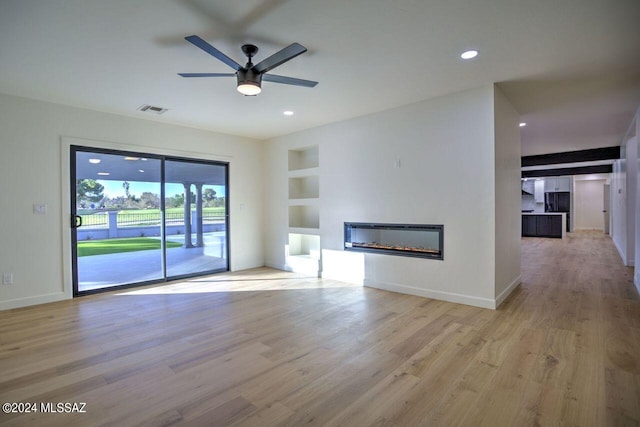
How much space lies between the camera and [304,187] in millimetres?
6383

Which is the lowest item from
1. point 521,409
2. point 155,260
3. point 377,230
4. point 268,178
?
point 521,409

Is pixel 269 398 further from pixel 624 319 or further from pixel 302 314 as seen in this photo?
pixel 624 319

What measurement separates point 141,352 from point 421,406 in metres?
2.29

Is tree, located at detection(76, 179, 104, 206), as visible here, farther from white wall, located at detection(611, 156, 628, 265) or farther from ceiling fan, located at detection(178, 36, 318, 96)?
white wall, located at detection(611, 156, 628, 265)

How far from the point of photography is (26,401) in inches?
79.7

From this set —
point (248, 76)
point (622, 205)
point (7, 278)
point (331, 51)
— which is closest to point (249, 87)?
point (248, 76)

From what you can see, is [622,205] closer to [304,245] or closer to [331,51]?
[304,245]

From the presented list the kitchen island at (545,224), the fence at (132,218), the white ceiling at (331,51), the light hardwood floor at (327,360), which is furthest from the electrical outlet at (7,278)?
the kitchen island at (545,224)

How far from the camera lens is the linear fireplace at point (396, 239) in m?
4.22

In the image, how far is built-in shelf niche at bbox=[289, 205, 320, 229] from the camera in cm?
612

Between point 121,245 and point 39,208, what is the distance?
1.23m

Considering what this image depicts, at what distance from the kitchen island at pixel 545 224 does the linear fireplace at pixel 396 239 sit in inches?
386

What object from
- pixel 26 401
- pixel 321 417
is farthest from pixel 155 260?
pixel 321 417

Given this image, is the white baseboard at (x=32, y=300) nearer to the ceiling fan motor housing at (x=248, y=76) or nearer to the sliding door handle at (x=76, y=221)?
the sliding door handle at (x=76, y=221)
